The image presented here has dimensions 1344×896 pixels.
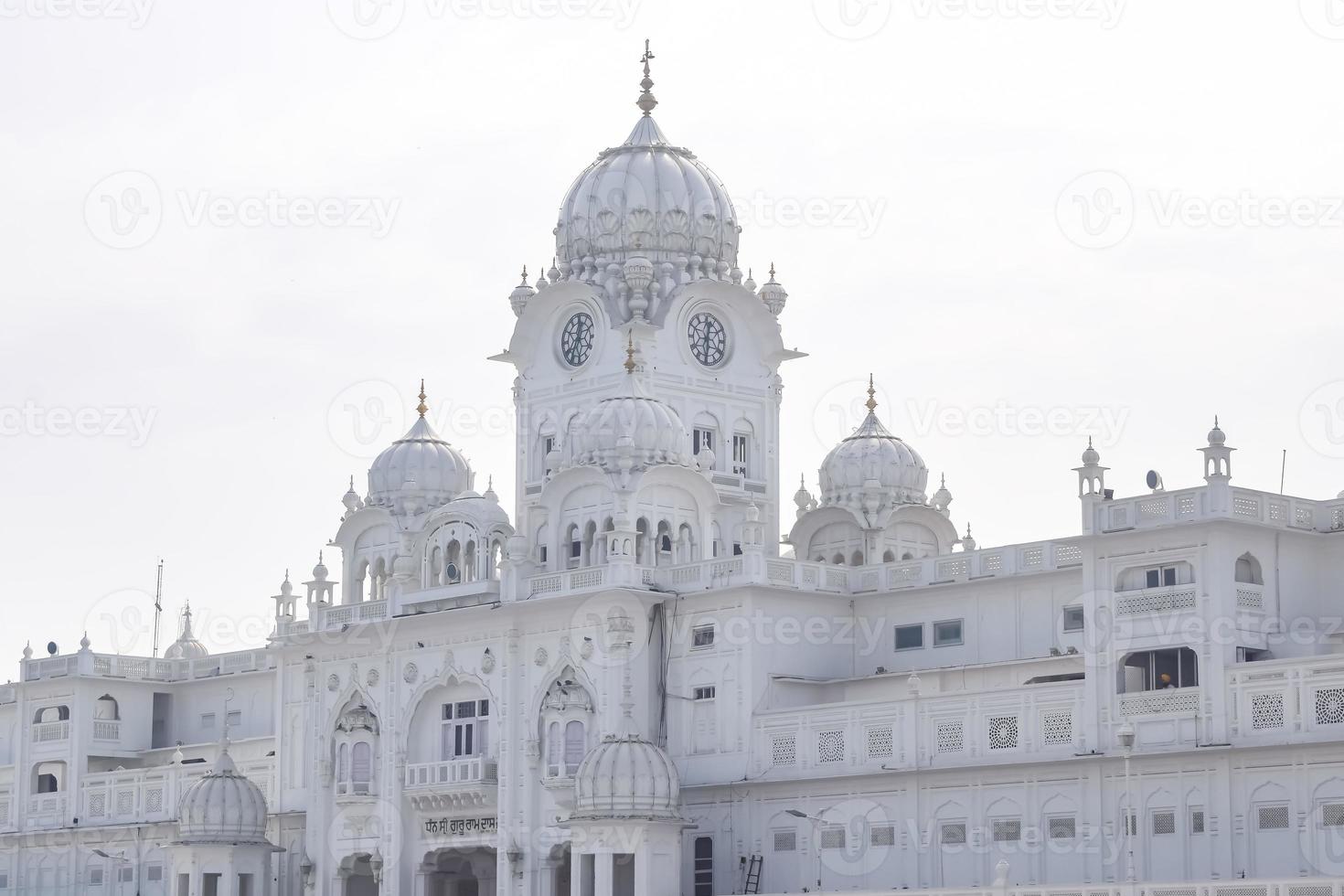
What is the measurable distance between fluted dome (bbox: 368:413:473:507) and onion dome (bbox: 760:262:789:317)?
1020cm

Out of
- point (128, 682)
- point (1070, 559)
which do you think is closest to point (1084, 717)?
point (1070, 559)

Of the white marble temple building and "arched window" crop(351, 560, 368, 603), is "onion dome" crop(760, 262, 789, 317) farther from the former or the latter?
"arched window" crop(351, 560, 368, 603)

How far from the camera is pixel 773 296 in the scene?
237 feet

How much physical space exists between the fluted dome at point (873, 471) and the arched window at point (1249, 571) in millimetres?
18498

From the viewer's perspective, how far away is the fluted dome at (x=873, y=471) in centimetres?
7000

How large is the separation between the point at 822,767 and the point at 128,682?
3226cm

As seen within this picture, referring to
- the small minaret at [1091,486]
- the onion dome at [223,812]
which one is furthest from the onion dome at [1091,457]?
the onion dome at [223,812]

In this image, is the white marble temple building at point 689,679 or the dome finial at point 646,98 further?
the dome finial at point 646,98

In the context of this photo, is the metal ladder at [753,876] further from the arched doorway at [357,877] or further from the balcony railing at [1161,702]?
the arched doorway at [357,877]

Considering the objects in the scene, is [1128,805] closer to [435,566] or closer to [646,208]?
[435,566]

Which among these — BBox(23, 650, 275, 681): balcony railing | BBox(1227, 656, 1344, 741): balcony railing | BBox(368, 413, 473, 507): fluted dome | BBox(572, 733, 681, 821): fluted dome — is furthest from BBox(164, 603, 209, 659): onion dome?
BBox(1227, 656, 1344, 741): balcony railing

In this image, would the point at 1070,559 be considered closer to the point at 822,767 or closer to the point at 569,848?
the point at 822,767

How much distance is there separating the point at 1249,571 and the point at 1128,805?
18.5ft

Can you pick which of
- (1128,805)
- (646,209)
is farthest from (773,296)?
(1128,805)
